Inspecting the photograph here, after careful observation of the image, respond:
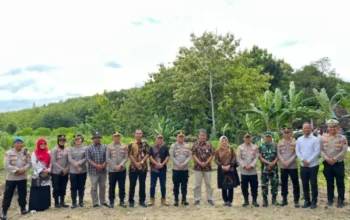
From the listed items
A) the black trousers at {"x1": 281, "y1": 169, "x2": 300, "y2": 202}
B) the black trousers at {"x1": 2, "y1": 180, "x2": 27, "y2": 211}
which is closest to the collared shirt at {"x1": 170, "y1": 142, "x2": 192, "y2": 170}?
the black trousers at {"x1": 281, "y1": 169, "x2": 300, "y2": 202}

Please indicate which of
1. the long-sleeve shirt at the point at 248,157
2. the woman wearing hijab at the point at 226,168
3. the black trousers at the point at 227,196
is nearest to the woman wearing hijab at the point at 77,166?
the woman wearing hijab at the point at 226,168

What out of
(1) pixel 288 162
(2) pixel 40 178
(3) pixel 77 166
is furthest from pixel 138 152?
(1) pixel 288 162

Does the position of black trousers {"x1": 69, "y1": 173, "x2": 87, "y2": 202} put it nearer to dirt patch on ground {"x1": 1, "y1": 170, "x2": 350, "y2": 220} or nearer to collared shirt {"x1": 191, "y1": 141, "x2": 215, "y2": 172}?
dirt patch on ground {"x1": 1, "y1": 170, "x2": 350, "y2": 220}

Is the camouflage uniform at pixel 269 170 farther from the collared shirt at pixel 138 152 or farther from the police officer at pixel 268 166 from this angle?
the collared shirt at pixel 138 152

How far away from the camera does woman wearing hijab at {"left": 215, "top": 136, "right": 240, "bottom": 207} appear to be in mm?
7312

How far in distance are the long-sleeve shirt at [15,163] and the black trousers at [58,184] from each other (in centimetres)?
57

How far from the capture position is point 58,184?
24.6 ft

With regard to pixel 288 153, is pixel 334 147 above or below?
above

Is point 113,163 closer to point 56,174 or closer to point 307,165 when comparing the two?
point 56,174

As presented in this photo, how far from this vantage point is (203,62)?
1969 centimetres

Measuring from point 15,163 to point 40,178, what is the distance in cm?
54

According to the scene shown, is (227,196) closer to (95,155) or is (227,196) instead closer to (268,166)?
(268,166)

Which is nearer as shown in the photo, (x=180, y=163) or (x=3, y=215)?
(x=3, y=215)

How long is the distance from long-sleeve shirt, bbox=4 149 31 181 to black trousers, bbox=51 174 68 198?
0.57 m
